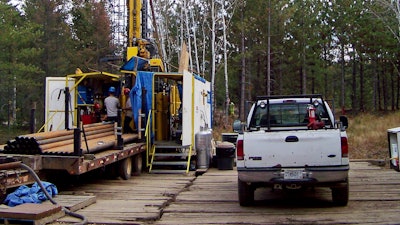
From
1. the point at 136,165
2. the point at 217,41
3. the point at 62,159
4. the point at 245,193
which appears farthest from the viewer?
the point at 217,41

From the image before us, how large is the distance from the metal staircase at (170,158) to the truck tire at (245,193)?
5.11 meters

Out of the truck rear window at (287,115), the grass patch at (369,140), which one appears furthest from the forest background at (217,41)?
the truck rear window at (287,115)

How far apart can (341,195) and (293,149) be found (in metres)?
1.27

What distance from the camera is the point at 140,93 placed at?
45.9ft

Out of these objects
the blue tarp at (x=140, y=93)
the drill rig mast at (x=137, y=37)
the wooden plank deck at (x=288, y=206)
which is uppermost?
the drill rig mast at (x=137, y=37)

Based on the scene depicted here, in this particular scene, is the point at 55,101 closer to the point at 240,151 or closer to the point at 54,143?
the point at 54,143

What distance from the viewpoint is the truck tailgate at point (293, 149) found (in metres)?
7.55

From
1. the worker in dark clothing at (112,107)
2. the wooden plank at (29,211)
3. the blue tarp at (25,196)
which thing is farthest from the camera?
the worker in dark clothing at (112,107)

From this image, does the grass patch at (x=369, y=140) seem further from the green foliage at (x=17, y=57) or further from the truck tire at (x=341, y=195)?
the green foliage at (x=17, y=57)

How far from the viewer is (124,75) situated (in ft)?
50.9

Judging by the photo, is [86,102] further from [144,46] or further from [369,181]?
[369,181]

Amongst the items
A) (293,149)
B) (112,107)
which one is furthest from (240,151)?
(112,107)

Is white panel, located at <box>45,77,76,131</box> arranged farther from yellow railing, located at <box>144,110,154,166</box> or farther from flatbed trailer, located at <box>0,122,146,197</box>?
flatbed trailer, located at <box>0,122,146,197</box>

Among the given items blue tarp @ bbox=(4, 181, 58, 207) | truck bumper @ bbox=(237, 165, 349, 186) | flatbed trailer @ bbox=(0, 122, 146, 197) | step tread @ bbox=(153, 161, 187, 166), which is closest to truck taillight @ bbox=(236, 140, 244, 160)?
truck bumper @ bbox=(237, 165, 349, 186)
